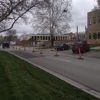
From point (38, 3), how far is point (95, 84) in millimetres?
11738

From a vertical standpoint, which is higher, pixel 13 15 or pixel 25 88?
pixel 13 15

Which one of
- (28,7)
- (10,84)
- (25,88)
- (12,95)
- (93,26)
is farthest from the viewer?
(93,26)

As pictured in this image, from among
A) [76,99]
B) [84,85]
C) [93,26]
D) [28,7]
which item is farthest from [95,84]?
[93,26]

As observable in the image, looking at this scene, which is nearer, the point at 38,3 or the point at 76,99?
the point at 76,99

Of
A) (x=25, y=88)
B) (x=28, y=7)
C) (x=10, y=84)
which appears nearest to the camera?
(x=25, y=88)

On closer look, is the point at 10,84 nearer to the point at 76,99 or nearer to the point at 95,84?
the point at 76,99

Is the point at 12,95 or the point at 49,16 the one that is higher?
the point at 49,16

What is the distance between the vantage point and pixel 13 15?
1798cm

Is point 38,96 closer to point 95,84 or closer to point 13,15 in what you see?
point 95,84

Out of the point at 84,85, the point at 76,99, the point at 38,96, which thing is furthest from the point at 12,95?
the point at 84,85

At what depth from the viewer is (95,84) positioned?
808cm

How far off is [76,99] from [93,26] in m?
42.9

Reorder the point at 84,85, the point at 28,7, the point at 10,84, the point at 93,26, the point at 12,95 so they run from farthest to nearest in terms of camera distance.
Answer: the point at 93,26 < the point at 28,7 < the point at 84,85 < the point at 10,84 < the point at 12,95

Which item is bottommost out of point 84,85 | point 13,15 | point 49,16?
point 84,85
